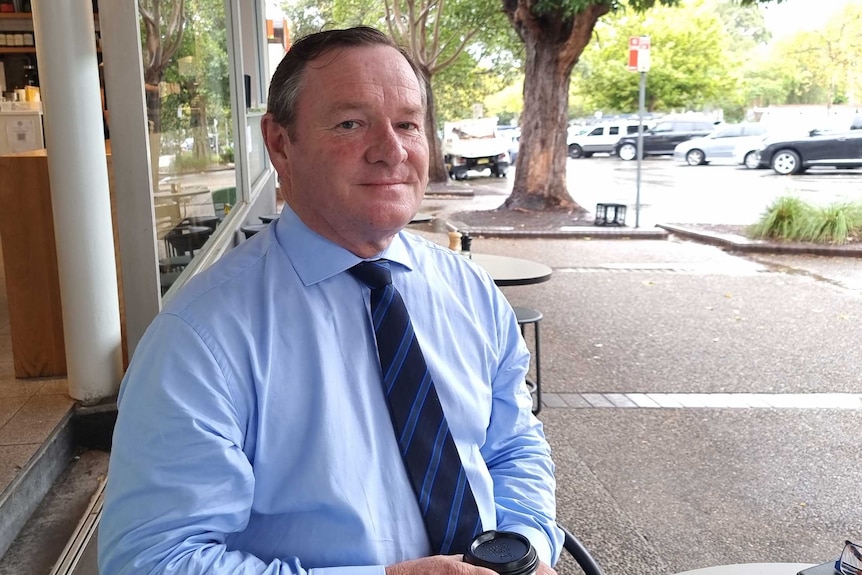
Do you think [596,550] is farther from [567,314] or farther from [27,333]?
[567,314]

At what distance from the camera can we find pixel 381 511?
1417 mm

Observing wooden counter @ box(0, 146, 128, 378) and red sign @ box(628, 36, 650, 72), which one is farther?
red sign @ box(628, 36, 650, 72)

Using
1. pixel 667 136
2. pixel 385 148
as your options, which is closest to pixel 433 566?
A: pixel 385 148

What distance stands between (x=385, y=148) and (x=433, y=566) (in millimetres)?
773

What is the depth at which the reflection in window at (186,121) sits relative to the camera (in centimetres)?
409

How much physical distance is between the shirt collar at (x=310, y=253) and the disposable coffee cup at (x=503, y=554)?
1.85ft

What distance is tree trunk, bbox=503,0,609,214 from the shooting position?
13375 mm

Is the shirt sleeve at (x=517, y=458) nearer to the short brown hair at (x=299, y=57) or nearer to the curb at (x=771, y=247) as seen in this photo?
the short brown hair at (x=299, y=57)

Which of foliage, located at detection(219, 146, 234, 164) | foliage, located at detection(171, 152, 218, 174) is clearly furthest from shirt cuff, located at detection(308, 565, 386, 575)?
foliage, located at detection(219, 146, 234, 164)

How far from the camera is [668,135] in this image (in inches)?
1342

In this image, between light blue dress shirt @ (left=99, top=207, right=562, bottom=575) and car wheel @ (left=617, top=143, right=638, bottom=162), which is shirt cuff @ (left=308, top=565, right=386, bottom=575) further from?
car wheel @ (left=617, top=143, right=638, bottom=162)

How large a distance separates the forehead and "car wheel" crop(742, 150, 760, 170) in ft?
87.9

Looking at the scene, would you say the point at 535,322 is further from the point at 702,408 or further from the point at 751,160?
the point at 751,160

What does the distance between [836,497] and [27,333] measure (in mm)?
4018
